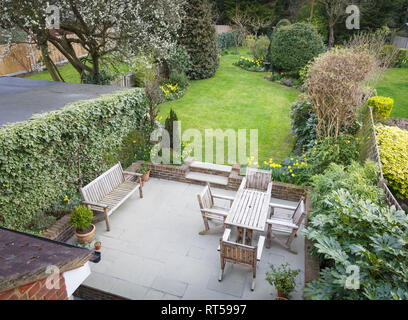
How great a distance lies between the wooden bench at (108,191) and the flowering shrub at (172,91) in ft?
24.4

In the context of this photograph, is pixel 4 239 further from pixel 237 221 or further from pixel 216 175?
pixel 216 175

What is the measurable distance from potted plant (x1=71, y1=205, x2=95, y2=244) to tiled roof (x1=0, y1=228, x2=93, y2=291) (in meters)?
2.46

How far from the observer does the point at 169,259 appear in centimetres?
557

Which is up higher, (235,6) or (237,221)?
(235,6)

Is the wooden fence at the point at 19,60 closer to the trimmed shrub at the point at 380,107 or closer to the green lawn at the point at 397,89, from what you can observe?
the trimmed shrub at the point at 380,107

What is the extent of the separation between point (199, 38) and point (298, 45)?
18.9ft

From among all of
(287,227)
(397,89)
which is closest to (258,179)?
(287,227)

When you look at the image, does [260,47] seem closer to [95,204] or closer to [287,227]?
[287,227]

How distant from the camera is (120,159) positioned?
8.28 meters

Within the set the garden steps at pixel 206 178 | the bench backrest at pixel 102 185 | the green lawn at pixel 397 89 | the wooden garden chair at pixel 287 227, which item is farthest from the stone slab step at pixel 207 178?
the green lawn at pixel 397 89

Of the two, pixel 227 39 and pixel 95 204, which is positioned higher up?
pixel 227 39

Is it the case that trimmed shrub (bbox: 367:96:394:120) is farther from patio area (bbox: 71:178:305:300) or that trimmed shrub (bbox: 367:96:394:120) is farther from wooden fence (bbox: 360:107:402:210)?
patio area (bbox: 71:178:305:300)
